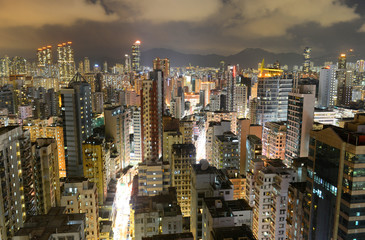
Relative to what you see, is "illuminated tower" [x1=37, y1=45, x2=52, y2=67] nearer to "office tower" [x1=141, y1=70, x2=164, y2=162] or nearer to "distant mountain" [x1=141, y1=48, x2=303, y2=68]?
"distant mountain" [x1=141, y1=48, x2=303, y2=68]

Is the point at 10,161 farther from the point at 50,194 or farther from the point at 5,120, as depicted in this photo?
the point at 5,120

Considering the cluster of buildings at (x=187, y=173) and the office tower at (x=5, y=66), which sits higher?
the office tower at (x=5, y=66)

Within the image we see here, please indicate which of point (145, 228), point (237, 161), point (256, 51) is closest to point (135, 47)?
point (256, 51)

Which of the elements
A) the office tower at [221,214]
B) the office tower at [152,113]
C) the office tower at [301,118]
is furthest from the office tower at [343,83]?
the office tower at [221,214]

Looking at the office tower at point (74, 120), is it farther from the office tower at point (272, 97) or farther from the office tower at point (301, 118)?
the office tower at point (301, 118)

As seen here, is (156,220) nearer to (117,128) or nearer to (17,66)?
(117,128)

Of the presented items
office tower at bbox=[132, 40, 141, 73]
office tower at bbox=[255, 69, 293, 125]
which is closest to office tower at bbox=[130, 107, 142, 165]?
office tower at bbox=[255, 69, 293, 125]
